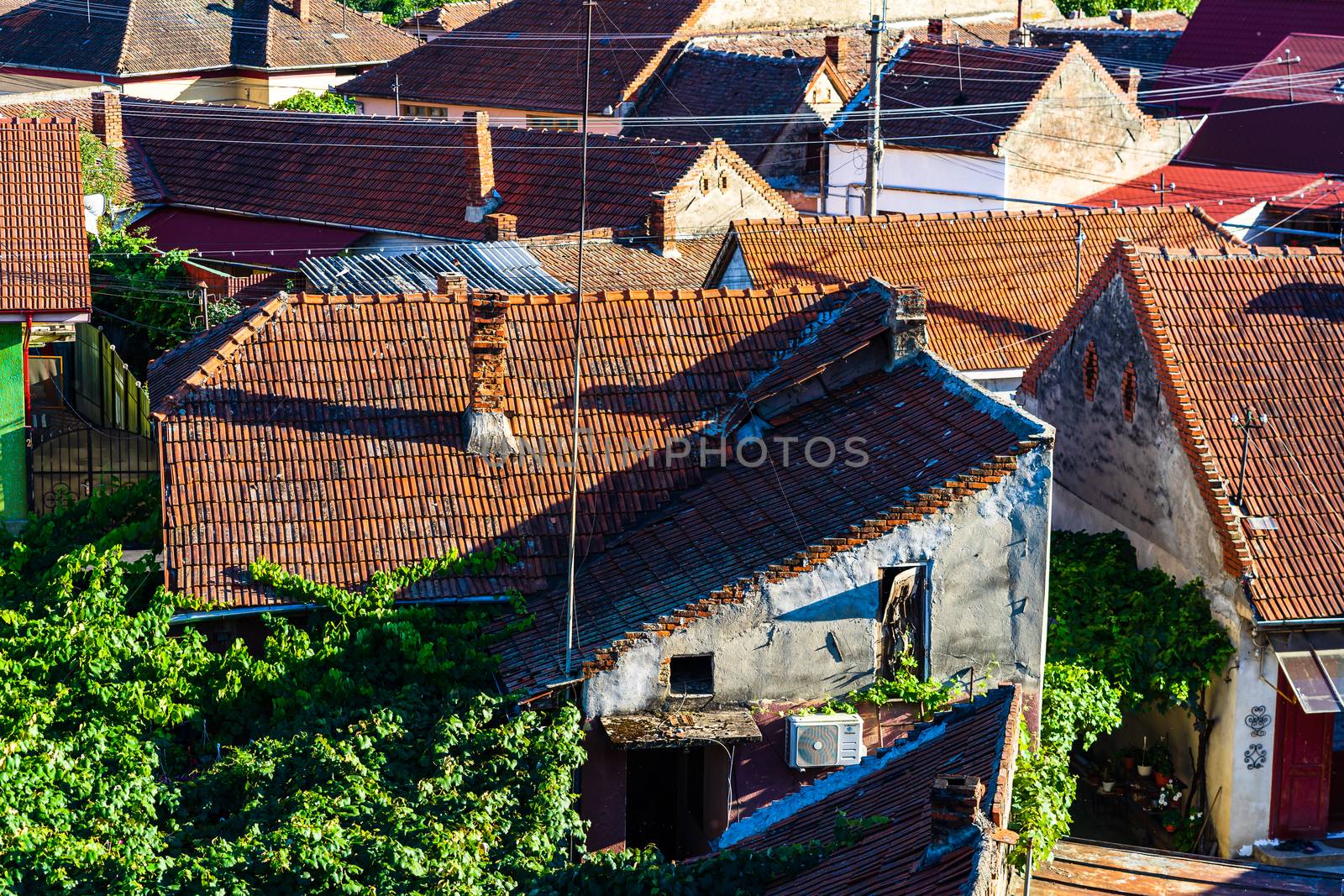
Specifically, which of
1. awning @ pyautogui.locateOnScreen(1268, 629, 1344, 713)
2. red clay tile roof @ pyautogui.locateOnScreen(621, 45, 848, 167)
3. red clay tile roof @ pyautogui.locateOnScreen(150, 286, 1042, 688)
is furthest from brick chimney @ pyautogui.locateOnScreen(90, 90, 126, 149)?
awning @ pyautogui.locateOnScreen(1268, 629, 1344, 713)

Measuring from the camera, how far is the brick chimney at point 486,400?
1656 cm

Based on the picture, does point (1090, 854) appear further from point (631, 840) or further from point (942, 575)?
point (631, 840)

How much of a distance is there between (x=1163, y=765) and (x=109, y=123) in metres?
25.7

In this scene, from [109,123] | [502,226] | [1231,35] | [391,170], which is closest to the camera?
[502,226]

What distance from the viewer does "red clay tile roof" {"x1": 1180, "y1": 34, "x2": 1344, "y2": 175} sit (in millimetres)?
37906

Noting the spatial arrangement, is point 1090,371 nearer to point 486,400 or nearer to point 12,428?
point 486,400

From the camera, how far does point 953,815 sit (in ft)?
34.8

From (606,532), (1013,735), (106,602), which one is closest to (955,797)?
(1013,735)

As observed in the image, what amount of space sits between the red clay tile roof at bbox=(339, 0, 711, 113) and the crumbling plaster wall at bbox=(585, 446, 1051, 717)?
100.0 feet

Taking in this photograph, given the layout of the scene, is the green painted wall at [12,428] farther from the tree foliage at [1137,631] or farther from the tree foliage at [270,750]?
the tree foliage at [1137,631]

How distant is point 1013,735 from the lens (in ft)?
39.4

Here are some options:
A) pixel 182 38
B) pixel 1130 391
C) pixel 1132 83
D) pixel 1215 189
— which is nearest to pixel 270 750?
pixel 1130 391

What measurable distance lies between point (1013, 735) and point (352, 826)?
4.82 metres

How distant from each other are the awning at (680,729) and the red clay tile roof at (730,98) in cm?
2884
